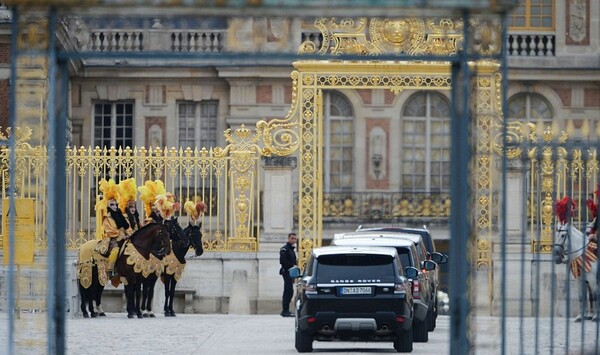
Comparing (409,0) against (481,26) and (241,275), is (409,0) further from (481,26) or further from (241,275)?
(241,275)

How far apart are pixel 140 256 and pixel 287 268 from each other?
2997mm

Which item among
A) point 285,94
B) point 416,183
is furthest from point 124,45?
point 416,183

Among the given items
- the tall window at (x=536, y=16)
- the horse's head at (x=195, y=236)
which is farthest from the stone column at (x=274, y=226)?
the tall window at (x=536, y=16)

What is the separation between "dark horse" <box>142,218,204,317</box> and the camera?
31.2 m

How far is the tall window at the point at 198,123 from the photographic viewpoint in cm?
4531

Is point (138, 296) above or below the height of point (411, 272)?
below

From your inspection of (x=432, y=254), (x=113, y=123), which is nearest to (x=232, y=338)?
(x=432, y=254)

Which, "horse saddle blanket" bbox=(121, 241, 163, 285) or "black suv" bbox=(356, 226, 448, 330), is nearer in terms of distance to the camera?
"black suv" bbox=(356, 226, 448, 330)

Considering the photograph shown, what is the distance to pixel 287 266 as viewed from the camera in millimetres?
32219

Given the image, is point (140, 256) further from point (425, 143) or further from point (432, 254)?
point (425, 143)

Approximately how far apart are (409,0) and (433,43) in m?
18.8

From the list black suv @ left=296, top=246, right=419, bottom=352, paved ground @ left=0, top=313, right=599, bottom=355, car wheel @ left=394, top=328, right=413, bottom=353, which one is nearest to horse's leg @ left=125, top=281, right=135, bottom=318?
paved ground @ left=0, top=313, right=599, bottom=355

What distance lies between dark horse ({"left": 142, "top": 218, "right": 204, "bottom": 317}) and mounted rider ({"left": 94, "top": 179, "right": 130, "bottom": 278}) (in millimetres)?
778

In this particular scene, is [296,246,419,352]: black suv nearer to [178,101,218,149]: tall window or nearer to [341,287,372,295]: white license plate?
[341,287,372,295]: white license plate
